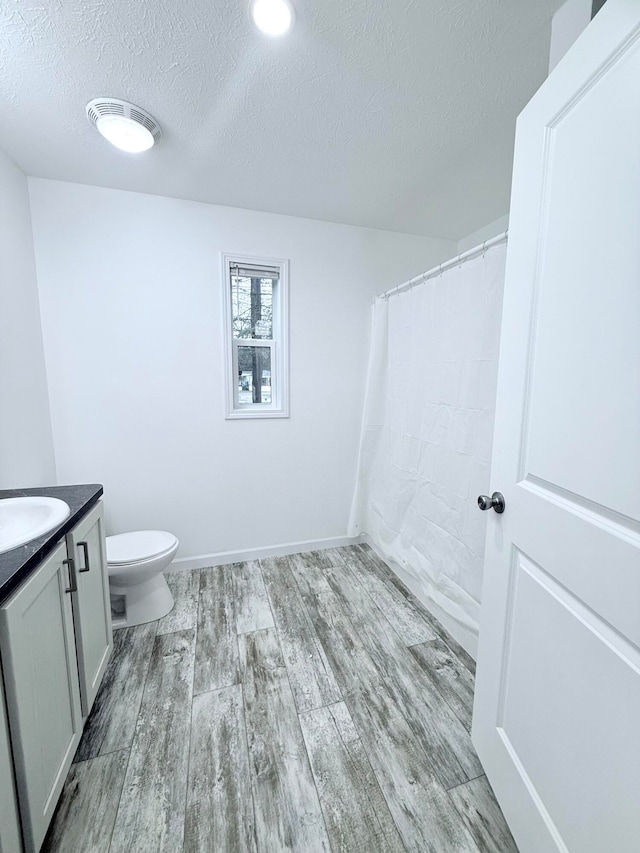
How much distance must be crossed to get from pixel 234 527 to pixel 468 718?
1.71 m

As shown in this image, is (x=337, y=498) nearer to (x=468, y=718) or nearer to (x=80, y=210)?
(x=468, y=718)

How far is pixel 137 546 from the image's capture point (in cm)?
194

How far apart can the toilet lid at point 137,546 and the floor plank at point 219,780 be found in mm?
730

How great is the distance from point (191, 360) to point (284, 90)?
1.45 m

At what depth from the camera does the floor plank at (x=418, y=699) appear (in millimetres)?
1205

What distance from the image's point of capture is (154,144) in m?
1.59

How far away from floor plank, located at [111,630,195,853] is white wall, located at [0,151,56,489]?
1151 millimetres

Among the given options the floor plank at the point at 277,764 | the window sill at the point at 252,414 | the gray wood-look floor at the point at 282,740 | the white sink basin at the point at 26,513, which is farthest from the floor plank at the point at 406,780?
the window sill at the point at 252,414

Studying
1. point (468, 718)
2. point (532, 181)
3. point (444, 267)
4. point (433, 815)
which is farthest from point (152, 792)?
point (444, 267)

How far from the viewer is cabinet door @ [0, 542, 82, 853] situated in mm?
815

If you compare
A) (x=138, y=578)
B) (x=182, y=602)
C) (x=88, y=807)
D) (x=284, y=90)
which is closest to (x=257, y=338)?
(x=284, y=90)

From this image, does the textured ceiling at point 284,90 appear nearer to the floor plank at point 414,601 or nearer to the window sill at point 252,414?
the window sill at point 252,414

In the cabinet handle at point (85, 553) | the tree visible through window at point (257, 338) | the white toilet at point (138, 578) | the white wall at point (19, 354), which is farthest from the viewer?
the tree visible through window at point (257, 338)

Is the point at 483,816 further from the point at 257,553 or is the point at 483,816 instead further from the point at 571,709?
the point at 257,553
